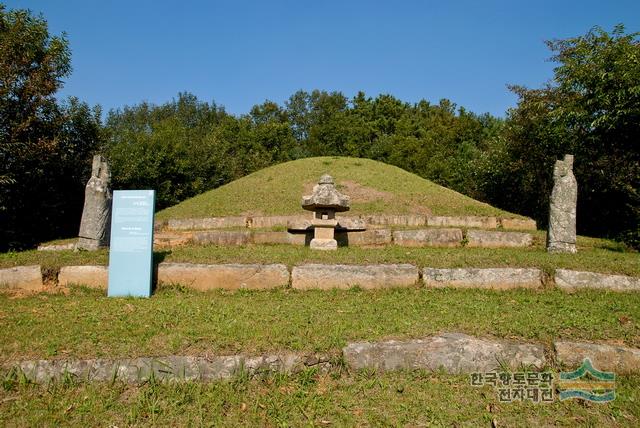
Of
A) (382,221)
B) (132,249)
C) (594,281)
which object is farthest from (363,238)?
(132,249)

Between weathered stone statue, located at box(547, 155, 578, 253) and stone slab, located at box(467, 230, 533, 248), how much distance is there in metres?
1.53

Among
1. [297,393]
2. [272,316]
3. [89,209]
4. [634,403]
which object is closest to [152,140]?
[89,209]

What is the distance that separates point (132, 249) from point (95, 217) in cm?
311

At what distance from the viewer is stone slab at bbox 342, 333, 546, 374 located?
4227 mm

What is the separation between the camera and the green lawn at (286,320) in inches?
169

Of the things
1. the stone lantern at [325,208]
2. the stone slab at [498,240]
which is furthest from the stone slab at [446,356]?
the stone slab at [498,240]

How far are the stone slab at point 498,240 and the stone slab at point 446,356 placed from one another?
633cm

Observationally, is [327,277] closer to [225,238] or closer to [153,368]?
[153,368]

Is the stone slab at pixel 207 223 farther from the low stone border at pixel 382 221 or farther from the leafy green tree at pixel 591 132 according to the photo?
the leafy green tree at pixel 591 132

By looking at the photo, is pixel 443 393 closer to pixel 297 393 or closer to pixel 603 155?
pixel 297 393

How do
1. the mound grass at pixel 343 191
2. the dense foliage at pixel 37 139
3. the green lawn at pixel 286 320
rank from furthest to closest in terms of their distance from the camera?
the mound grass at pixel 343 191 → the dense foliage at pixel 37 139 → the green lawn at pixel 286 320

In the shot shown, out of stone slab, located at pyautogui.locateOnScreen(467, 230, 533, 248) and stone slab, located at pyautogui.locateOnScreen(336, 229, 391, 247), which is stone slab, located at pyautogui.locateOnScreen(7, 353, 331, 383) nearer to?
stone slab, located at pyautogui.locateOnScreen(336, 229, 391, 247)

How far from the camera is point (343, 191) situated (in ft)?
54.0

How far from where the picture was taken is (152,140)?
21875 millimetres
